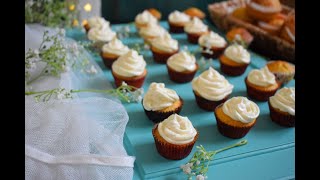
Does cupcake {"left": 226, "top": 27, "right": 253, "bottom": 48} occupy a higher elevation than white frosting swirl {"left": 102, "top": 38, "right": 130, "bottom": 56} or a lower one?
higher

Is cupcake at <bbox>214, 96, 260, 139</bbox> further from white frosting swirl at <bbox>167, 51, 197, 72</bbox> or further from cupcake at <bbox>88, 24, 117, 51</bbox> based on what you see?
cupcake at <bbox>88, 24, 117, 51</bbox>

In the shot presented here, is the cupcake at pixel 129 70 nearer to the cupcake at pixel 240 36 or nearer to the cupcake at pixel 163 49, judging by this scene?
the cupcake at pixel 163 49

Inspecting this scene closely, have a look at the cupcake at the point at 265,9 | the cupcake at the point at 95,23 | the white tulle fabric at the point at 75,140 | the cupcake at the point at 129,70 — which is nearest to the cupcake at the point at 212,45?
the cupcake at the point at 265,9

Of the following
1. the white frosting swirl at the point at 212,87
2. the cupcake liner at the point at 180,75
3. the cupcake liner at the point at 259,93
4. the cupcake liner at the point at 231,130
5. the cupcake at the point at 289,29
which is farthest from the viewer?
the cupcake at the point at 289,29

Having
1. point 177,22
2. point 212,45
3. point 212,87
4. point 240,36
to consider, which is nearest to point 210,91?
point 212,87

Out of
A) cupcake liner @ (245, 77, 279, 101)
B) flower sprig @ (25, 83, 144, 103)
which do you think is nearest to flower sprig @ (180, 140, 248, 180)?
flower sprig @ (25, 83, 144, 103)
